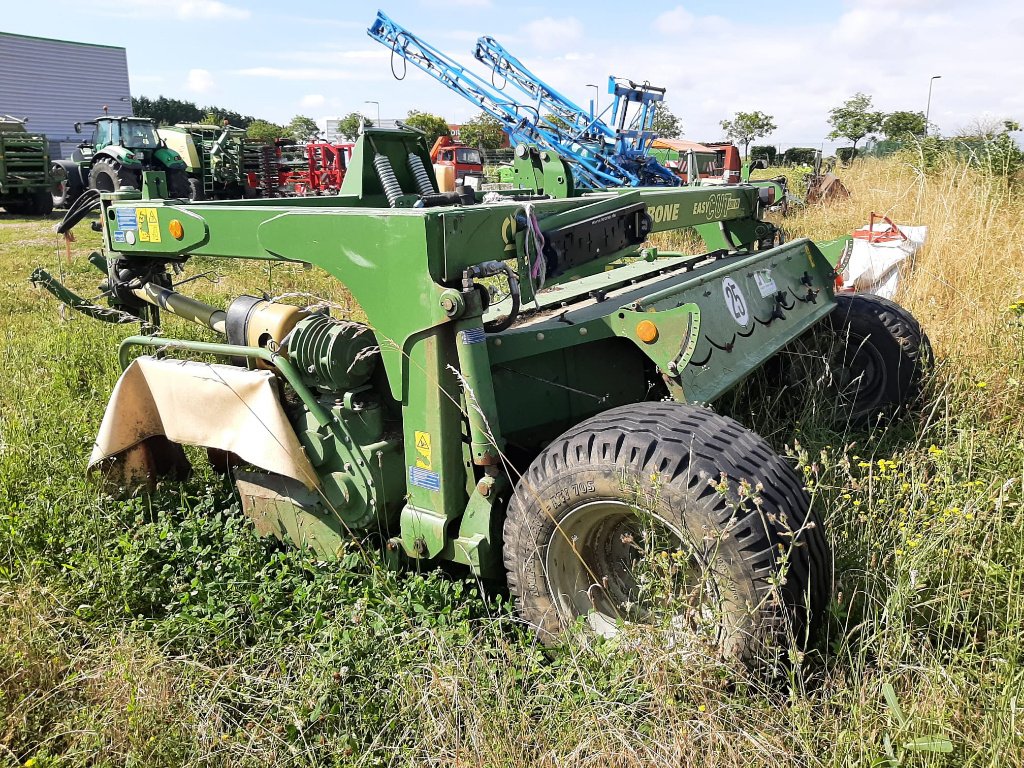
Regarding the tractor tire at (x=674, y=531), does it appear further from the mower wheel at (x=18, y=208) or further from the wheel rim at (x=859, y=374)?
the mower wheel at (x=18, y=208)

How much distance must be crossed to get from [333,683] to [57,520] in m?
1.83

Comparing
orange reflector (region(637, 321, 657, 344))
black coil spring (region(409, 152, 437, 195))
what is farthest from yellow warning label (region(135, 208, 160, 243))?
orange reflector (region(637, 321, 657, 344))

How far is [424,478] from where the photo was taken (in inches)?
109

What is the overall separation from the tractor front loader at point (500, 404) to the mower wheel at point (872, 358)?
0.56m

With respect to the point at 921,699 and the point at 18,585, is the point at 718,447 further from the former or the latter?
the point at 18,585

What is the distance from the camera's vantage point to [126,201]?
143 inches

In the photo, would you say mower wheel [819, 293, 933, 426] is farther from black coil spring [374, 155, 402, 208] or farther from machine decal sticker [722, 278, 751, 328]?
black coil spring [374, 155, 402, 208]

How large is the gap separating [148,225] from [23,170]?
20003 mm

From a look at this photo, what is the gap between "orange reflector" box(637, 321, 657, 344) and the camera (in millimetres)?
2729

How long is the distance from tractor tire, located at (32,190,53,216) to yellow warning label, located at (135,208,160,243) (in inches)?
790

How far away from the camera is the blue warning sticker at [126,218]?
348 centimetres

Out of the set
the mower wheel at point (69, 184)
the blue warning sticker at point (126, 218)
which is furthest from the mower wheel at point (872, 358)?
the mower wheel at point (69, 184)

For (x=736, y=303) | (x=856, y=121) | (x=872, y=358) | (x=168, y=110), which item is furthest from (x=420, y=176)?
(x=168, y=110)

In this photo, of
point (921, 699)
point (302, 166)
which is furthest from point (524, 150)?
point (302, 166)
